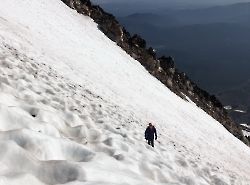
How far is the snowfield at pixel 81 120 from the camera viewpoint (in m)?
11.8

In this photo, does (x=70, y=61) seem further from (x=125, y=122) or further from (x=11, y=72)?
(x=11, y=72)

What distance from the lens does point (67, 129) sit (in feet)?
53.9

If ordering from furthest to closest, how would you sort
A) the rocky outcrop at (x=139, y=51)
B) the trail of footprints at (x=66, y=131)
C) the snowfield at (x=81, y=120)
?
the rocky outcrop at (x=139, y=51) → the snowfield at (x=81, y=120) → the trail of footprints at (x=66, y=131)

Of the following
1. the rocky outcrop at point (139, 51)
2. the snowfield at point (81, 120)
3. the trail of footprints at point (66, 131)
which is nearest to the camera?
the trail of footprints at point (66, 131)

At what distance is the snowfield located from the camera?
11758 mm

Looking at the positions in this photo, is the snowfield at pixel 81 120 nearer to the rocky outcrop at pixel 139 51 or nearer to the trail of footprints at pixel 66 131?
the trail of footprints at pixel 66 131

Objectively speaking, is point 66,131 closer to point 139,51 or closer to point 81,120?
point 81,120

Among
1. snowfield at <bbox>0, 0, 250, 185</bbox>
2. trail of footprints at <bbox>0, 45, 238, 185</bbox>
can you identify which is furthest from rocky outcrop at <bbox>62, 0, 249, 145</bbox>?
trail of footprints at <bbox>0, 45, 238, 185</bbox>

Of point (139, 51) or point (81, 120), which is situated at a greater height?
point (139, 51)

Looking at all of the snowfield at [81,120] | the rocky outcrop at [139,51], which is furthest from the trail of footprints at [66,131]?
the rocky outcrop at [139,51]

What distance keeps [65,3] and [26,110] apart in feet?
157

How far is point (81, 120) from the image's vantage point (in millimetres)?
18797

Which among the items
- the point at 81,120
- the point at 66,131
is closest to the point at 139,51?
the point at 81,120

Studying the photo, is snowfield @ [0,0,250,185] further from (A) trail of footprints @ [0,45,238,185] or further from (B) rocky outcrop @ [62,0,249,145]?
(B) rocky outcrop @ [62,0,249,145]
